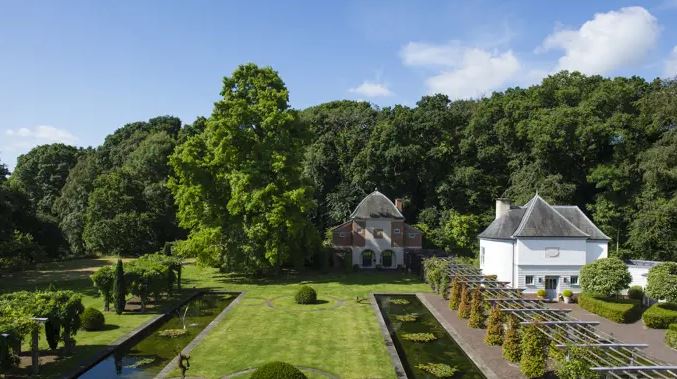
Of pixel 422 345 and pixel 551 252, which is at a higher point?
pixel 551 252

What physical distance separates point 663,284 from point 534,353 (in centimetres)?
1278

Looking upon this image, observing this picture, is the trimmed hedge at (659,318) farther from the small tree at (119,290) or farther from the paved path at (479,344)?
the small tree at (119,290)

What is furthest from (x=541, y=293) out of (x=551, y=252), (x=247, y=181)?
(x=247, y=181)

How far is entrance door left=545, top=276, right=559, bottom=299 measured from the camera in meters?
31.0

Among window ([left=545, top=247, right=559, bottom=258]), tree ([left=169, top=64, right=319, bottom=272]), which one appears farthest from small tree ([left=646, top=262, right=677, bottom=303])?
tree ([left=169, top=64, right=319, bottom=272])

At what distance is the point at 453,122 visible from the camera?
54.7 m

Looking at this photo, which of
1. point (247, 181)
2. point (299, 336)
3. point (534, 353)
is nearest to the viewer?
point (534, 353)

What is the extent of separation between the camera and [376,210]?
44.5 metres

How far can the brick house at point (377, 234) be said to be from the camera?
44406mm

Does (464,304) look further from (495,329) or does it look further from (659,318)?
(659,318)

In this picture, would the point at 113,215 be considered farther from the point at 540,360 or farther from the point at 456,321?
the point at 540,360

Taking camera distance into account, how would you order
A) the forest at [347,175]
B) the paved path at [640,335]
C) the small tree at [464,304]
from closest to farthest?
the paved path at [640,335]
the small tree at [464,304]
the forest at [347,175]

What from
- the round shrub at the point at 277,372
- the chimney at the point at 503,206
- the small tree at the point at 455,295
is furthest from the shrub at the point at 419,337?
the chimney at the point at 503,206

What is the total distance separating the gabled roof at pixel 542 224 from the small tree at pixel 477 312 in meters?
9.18
